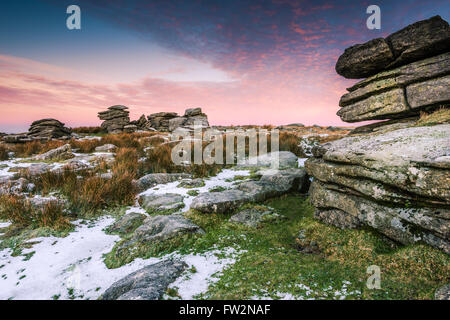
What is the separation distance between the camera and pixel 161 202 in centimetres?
511

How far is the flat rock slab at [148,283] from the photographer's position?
2076 millimetres

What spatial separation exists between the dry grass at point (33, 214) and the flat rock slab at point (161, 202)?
159 cm

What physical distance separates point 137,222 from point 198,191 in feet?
6.14

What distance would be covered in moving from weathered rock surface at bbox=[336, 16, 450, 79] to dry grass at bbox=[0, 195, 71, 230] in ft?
26.8

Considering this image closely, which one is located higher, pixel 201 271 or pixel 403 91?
pixel 403 91

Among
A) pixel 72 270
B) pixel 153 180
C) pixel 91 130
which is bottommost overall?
pixel 72 270

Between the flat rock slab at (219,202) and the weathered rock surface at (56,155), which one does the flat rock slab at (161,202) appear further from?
the weathered rock surface at (56,155)

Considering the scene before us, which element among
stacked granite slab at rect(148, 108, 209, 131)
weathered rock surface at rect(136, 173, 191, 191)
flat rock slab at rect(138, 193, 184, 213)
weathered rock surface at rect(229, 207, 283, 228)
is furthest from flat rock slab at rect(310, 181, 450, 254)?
stacked granite slab at rect(148, 108, 209, 131)

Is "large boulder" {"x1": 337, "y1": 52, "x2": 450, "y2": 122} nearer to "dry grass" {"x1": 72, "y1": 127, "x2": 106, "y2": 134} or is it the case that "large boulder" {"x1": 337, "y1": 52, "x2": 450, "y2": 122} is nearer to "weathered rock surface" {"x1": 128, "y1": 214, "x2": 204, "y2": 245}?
"weathered rock surface" {"x1": 128, "y1": 214, "x2": 204, "y2": 245}

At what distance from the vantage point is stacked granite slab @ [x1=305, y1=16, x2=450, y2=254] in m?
2.53

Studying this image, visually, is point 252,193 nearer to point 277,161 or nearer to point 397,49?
point 277,161

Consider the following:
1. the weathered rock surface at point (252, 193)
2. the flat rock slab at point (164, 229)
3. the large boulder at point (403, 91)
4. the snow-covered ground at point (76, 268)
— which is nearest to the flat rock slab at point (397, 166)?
the weathered rock surface at point (252, 193)

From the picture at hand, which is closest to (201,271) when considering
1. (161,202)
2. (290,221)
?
(290,221)

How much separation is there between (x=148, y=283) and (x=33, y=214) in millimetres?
3935
